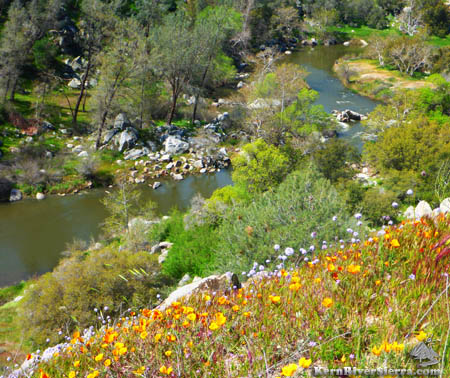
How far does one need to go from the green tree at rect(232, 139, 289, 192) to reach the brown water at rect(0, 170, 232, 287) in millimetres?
Result: 5114

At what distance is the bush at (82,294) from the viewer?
14.9 metres

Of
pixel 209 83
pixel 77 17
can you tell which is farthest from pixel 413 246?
pixel 77 17

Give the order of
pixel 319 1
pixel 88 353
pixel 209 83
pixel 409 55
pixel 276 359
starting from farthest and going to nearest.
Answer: pixel 319 1, pixel 409 55, pixel 209 83, pixel 88 353, pixel 276 359

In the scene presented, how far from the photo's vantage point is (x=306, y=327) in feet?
12.5

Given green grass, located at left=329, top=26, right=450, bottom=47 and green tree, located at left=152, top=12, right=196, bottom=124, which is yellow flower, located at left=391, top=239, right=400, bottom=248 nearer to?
green tree, located at left=152, top=12, right=196, bottom=124

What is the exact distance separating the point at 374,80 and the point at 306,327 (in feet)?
193

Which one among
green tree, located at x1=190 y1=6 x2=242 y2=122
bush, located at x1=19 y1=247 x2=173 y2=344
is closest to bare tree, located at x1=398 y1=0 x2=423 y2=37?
green tree, located at x1=190 y1=6 x2=242 y2=122

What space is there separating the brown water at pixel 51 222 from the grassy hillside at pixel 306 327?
2184 centimetres

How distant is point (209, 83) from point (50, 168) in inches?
1073

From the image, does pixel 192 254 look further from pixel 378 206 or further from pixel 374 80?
pixel 374 80

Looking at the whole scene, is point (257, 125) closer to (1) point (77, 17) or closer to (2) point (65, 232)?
(2) point (65, 232)

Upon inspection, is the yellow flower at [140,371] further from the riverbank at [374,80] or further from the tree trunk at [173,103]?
the riverbank at [374,80]

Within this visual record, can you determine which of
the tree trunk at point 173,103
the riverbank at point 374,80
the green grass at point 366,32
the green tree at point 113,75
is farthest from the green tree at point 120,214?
the green grass at point 366,32

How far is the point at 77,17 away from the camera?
196 ft
